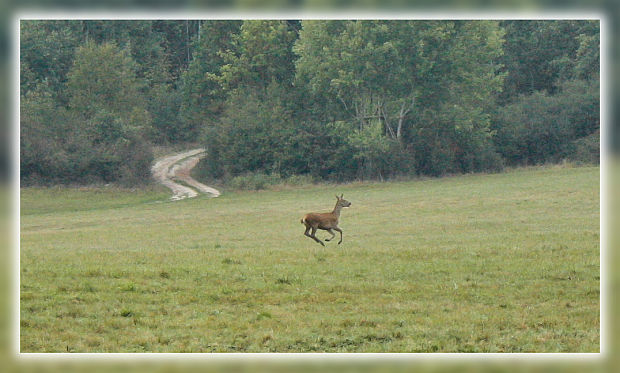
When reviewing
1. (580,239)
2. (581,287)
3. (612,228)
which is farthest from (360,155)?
(612,228)

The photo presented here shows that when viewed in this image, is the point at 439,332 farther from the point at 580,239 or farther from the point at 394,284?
the point at 580,239

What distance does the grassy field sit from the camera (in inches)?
343

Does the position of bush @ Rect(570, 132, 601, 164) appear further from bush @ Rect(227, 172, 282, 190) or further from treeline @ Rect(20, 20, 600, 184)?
bush @ Rect(227, 172, 282, 190)

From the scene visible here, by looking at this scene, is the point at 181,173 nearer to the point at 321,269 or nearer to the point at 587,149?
the point at 321,269

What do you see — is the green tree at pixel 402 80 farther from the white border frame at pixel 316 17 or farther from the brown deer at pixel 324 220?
the white border frame at pixel 316 17

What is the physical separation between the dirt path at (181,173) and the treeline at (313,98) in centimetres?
40

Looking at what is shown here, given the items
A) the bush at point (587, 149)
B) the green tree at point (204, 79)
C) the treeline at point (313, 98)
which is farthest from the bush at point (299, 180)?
the bush at point (587, 149)

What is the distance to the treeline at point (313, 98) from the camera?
17312mm

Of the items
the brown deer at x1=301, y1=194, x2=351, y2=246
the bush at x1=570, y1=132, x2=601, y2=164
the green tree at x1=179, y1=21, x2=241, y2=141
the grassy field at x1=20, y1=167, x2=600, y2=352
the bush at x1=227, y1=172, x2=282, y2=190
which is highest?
the green tree at x1=179, y1=21, x2=241, y2=141

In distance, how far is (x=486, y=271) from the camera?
12.4m

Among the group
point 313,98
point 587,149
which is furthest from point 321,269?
point 313,98

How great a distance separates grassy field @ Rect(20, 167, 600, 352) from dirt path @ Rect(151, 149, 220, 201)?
0.62 m

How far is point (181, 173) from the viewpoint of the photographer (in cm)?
1653

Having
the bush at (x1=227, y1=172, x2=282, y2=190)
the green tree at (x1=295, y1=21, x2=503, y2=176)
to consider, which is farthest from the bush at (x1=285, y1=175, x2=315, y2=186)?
the green tree at (x1=295, y1=21, x2=503, y2=176)
